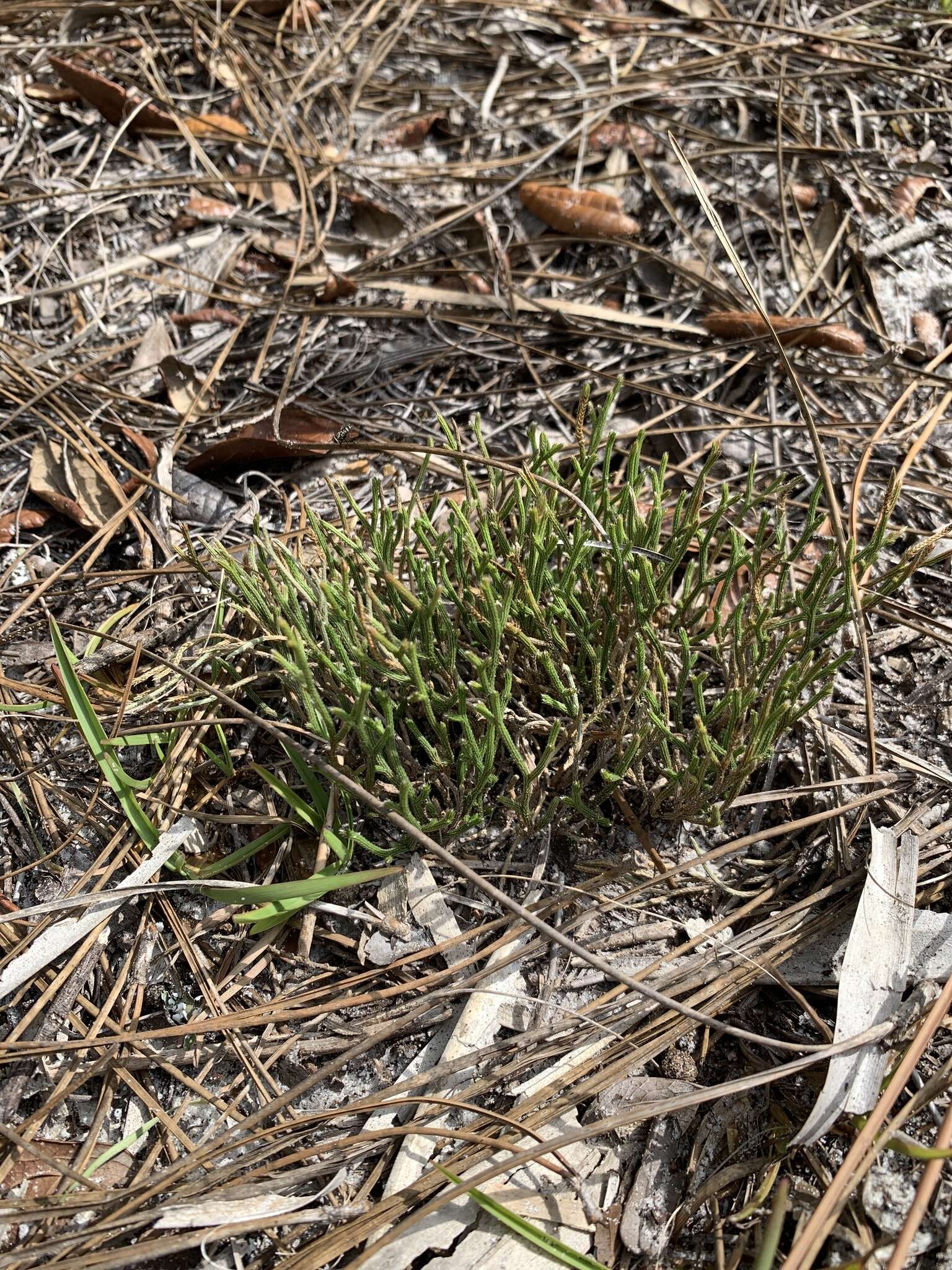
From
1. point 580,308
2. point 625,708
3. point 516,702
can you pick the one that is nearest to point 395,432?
point 580,308

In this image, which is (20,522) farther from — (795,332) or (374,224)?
(795,332)

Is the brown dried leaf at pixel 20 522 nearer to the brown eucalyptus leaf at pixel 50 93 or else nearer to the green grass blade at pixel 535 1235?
the brown eucalyptus leaf at pixel 50 93

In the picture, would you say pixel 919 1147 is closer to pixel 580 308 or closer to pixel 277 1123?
pixel 277 1123

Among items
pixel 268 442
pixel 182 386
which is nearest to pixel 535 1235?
pixel 268 442

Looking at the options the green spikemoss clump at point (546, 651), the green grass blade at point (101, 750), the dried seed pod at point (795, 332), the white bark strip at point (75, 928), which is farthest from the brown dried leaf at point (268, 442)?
the dried seed pod at point (795, 332)

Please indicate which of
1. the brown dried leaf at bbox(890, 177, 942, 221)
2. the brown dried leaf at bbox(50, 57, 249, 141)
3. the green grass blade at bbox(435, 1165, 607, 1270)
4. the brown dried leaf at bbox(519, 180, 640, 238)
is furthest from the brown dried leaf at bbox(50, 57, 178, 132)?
the green grass blade at bbox(435, 1165, 607, 1270)
